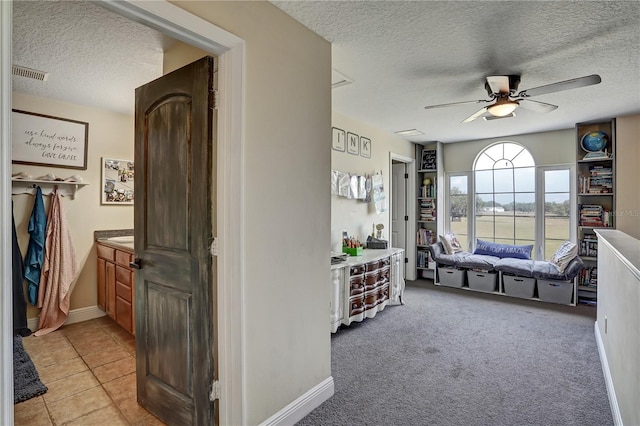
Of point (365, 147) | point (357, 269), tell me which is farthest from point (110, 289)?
point (365, 147)

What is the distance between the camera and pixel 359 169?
432 centimetres

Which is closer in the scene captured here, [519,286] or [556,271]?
[556,271]

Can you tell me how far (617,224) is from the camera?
409 cm

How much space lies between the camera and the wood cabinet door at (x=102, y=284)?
352 centimetres

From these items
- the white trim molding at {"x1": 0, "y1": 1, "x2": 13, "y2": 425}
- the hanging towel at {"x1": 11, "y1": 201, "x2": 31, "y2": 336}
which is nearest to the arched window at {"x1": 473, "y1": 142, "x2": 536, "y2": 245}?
the white trim molding at {"x1": 0, "y1": 1, "x2": 13, "y2": 425}

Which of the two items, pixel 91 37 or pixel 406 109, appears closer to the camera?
pixel 91 37

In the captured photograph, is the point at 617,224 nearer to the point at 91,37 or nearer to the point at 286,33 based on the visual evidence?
the point at 286,33

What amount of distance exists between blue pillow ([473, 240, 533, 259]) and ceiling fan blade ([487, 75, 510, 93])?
3.11m

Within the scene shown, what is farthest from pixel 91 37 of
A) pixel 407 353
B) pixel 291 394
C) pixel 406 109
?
pixel 407 353

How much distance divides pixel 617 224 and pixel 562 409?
3116mm

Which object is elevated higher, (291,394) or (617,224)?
(617,224)

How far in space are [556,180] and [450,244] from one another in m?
1.78

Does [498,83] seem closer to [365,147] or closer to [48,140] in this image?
[365,147]

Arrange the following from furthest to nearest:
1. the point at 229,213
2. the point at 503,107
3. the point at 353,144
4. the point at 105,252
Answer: the point at 353,144 → the point at 105,252 → the point at 503,107 → the point at 229,213
